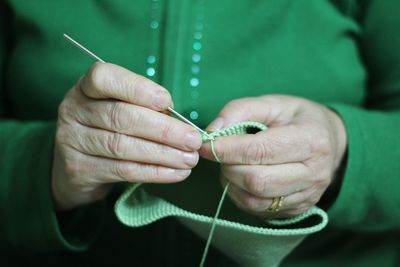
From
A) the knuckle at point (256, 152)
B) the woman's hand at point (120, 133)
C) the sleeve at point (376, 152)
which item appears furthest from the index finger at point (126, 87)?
the sleeve at point (376, 152)

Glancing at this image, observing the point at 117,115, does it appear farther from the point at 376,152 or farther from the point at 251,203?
the point at 376,152

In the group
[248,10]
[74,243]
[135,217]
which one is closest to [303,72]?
[248,10]

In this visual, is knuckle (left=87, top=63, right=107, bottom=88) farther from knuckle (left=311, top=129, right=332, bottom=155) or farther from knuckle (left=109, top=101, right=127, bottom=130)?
knuckle (left=311, top=129, right=332, bottom=155)

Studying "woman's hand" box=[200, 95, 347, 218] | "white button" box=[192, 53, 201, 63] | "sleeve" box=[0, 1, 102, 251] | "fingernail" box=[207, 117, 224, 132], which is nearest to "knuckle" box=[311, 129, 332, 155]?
"woman's hand" box=[200, 95, 347, 218]

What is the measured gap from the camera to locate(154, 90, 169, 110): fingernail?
538 mm

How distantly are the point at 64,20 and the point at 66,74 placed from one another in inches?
3.3

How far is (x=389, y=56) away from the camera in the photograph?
2.55 feet

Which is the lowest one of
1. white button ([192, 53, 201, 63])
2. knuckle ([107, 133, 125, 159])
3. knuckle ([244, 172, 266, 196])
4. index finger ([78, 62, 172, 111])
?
knuckle ([244, 172, 266, 196])

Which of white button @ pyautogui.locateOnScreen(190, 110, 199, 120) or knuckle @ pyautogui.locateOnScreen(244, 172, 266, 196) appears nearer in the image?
knuckle @ pyautogui.locateOnScreen(244, 172, 266, 196)

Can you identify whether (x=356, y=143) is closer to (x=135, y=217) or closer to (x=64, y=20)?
(x=135, y=217)

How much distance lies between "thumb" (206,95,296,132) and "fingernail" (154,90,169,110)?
68mm

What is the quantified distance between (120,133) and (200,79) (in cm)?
20

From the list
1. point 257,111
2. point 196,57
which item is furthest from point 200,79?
point 257,111

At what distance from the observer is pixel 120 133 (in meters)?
0.57
